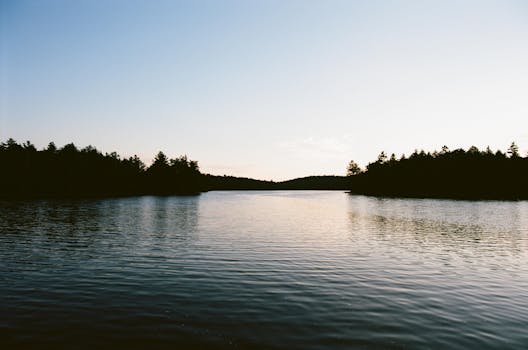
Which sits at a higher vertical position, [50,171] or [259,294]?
[50,171]

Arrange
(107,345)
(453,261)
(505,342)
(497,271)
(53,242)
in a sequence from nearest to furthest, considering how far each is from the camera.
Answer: (107,345) < (505,342) < (497,271) < (453,261) < (53,242)

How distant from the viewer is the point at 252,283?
2183cm

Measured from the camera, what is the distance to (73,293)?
18766 mm

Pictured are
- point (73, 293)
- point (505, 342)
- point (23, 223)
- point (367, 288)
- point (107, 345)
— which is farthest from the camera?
point (23, 223)

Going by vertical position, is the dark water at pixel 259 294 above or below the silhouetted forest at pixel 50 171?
below

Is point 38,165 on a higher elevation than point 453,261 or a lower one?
higher

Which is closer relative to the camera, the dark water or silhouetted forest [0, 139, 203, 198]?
the dark water

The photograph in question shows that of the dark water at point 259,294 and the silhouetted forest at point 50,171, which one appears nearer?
the dark water at point 259,294

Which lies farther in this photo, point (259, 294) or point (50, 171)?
point (50, 171)

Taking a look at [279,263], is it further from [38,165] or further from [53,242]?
[38,165]

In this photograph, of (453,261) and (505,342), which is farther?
(453,261)

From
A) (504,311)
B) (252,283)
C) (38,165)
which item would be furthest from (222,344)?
(38,165)

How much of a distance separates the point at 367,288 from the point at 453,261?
1386 centimetres

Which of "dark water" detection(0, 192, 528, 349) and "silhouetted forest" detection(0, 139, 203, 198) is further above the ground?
"silhouetted forest" detection(0, 139, 203, 198)
